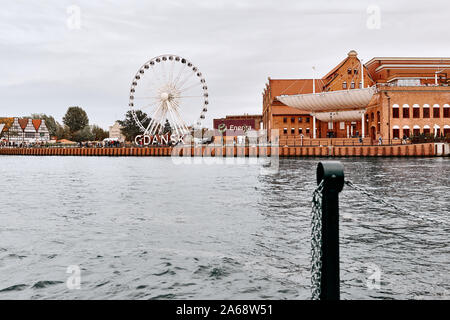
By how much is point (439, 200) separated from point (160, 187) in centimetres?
1589

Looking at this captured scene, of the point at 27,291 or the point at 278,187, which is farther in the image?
the point at 278,187

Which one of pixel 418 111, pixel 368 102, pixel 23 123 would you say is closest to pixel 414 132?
pixel 418 111

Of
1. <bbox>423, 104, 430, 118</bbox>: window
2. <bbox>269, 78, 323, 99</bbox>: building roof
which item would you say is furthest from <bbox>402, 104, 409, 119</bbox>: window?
<bbox>269, 78, 323, 99</bbox>: building roof

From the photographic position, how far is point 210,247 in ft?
38.5

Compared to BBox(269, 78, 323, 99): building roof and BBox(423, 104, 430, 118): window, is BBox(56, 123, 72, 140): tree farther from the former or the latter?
BBox(423, 104, 430, 118): window

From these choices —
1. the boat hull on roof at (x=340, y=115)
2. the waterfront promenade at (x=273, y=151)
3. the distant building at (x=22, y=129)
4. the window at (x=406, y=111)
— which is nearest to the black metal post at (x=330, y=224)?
the waterfront promenade at (x=273, y=151)

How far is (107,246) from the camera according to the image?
1216 cm

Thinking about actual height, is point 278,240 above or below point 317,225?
below

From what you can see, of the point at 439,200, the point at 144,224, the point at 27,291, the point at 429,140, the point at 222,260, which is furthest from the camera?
the point at 429,140

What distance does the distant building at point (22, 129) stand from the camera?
16262 cm

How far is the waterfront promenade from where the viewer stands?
198 feet

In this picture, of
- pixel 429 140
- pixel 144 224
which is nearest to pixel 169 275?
pixel 144 224
